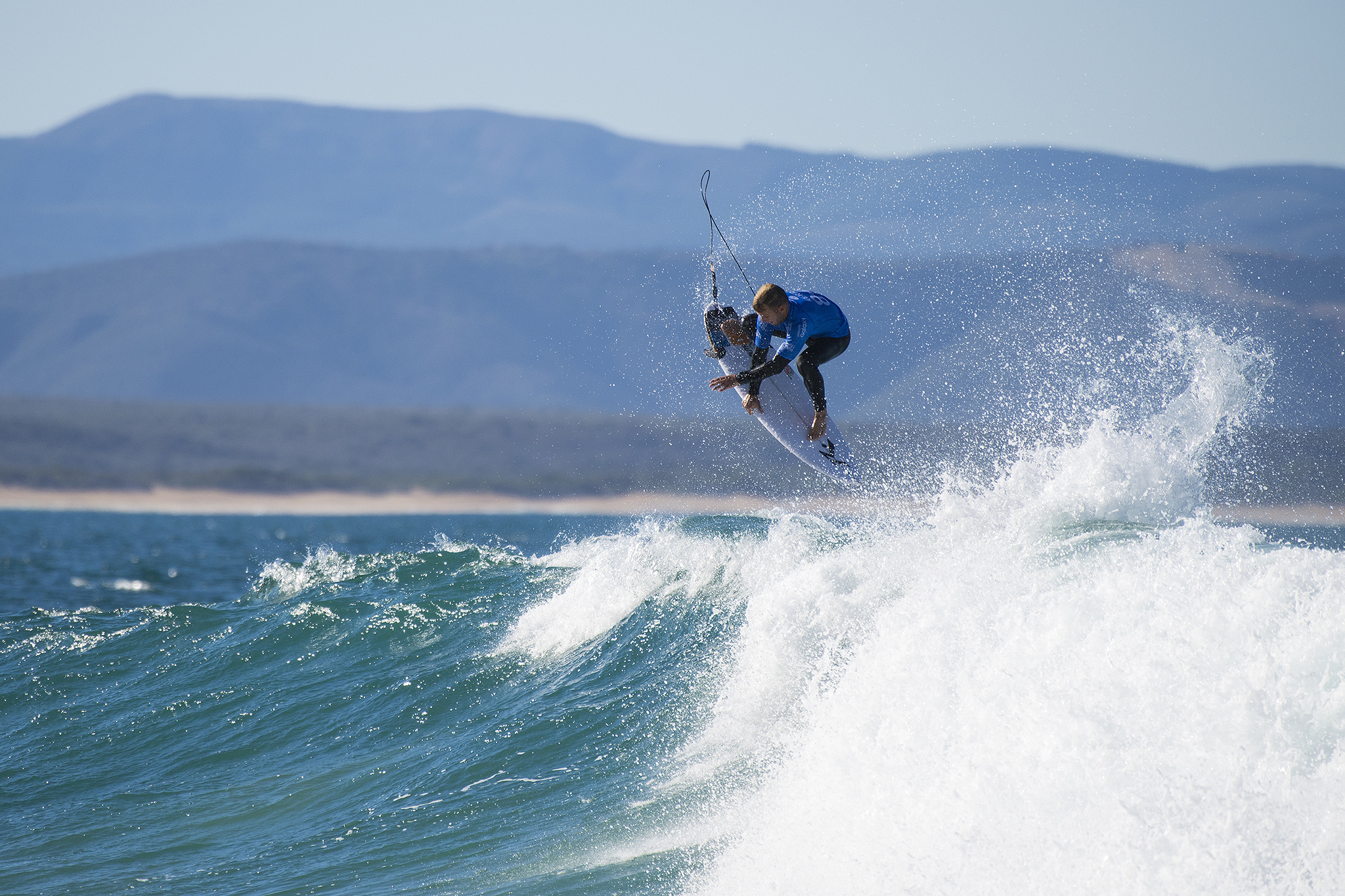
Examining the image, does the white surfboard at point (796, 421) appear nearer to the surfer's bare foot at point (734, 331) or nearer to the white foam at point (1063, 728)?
the surfer's bare foot at point (734, 331)

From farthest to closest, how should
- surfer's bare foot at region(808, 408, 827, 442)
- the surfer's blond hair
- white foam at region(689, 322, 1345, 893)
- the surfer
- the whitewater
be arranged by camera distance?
surfer's bare foot at region(808, 408, 827, 442) < the surfer < the surfer's blond hair < the whitewater < white foam at region(689, 322, 1345, 893)

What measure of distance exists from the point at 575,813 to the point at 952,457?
55.0 meters

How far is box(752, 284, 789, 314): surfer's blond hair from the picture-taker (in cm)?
822

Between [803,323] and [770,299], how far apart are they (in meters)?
0.54

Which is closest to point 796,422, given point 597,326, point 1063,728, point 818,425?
point 818,425

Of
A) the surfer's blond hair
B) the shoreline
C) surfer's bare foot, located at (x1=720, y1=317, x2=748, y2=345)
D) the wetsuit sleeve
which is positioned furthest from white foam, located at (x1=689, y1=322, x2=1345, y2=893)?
the shoreline

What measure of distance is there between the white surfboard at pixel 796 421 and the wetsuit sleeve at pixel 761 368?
113cm

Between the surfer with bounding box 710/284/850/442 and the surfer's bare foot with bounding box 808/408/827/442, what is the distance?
0.59 feet

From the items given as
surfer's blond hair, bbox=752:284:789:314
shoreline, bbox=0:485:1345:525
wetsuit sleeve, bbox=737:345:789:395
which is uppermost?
surfer's blond hair, bbox=752:284:789:314

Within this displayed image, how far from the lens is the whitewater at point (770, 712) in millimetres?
4660

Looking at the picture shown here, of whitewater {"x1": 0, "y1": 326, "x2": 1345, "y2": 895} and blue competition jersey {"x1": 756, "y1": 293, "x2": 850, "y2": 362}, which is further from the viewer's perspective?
blue competition jersey {"x1": 756, "y1": 293, "x2": 850, "y2": 362}

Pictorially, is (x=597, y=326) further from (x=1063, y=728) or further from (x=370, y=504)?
(x=1063, y=728)

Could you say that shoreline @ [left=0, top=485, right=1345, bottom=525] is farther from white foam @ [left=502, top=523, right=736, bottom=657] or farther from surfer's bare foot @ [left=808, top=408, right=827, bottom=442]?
surfer's bare foot @ [left=808, top=408, right=827, bottom=442]

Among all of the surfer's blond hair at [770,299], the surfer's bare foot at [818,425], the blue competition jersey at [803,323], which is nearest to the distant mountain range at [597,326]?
the surfer's bare foot at [818,425]
